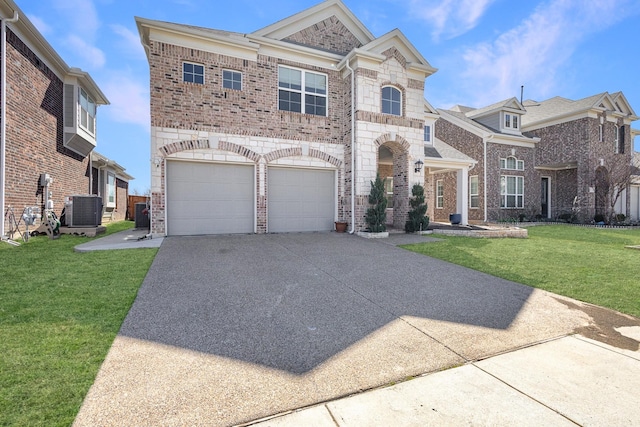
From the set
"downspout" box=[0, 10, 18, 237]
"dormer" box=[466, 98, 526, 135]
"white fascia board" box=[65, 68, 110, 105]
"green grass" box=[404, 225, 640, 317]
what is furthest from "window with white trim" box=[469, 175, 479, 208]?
"downspout" box=[0, 10, 18, 237]

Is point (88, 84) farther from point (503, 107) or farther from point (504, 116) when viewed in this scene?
point (504, 116)

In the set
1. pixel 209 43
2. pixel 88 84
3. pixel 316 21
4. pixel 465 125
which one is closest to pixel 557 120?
pixel 465 125

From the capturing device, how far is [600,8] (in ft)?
29.7

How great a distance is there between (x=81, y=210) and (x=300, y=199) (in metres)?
7.13

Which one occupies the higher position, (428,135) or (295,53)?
(295,53)

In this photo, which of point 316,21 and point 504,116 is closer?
point 316,21

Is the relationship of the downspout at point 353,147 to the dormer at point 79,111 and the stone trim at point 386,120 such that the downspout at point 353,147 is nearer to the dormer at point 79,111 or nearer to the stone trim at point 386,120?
the stone trim at point 386,120

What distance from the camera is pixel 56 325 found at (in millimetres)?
3256

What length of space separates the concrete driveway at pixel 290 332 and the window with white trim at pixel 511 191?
49.3ft

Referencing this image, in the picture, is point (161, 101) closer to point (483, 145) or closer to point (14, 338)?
point (14, 338)

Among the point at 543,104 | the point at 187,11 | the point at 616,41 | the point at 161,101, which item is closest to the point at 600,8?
the point at 616,41

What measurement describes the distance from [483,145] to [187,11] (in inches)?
636

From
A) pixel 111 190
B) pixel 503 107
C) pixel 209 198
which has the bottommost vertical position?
pixel 209 198

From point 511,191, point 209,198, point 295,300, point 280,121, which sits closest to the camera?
point 295,300
